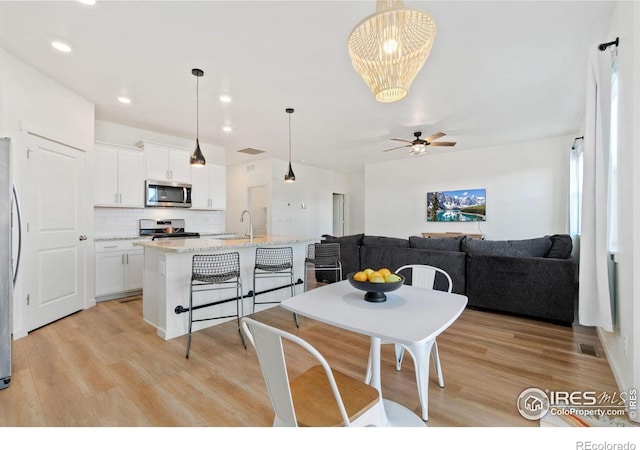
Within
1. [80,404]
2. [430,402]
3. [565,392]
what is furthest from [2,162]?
[565,392]

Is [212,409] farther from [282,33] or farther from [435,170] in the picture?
[435,170]

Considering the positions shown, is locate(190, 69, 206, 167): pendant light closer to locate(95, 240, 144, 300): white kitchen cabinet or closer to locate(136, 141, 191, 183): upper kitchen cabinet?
locate(136, 141, 191, 183): upper kitchen cabinet

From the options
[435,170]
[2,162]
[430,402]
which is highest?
[435,170]

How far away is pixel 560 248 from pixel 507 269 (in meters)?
0.60

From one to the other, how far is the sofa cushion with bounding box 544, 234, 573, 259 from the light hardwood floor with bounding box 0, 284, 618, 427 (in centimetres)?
80

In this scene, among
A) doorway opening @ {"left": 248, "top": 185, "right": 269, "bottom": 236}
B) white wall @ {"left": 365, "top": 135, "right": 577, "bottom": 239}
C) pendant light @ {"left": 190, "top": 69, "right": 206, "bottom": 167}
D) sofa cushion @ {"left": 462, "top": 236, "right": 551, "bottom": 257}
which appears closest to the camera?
pendant light @ {"left": 190, "top": 69, "right": 206, "bottom": 167}

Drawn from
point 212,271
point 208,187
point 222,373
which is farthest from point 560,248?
point 208,187

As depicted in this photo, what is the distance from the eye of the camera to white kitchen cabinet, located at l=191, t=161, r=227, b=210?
212 inches

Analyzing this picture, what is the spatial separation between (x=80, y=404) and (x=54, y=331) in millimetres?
1719

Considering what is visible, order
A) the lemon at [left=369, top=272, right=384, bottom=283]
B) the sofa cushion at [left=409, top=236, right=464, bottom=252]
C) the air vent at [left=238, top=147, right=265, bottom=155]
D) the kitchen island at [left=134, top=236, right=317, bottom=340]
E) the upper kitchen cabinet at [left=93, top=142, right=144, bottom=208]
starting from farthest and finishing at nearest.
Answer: the air vent at [left=238, top=147, right=265, bottom=155]
the upper kitchen cabinet at [left=93, top=142, right=144, bottom=208]
the sofa cushion at [left=409, top=236, right=464, bottom=252]
the kitchen island at [left=134, top=236, right=317, bottom=340]
the lemon at [left=369, top=272, right=384, bottom=283]

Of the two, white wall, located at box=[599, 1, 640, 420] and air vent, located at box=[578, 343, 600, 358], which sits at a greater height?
white wall, located at box=[599, 1, 640, 420]

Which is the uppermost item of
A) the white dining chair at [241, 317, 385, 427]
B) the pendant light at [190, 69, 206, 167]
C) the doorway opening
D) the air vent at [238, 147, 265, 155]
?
the air vent at [238, 147, 265, 155]

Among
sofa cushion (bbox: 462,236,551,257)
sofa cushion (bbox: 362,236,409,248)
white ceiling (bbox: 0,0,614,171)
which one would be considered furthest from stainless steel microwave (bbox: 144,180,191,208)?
sofa cushion (bbox: 462,236,551,257)

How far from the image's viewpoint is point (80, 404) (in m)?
1.84
